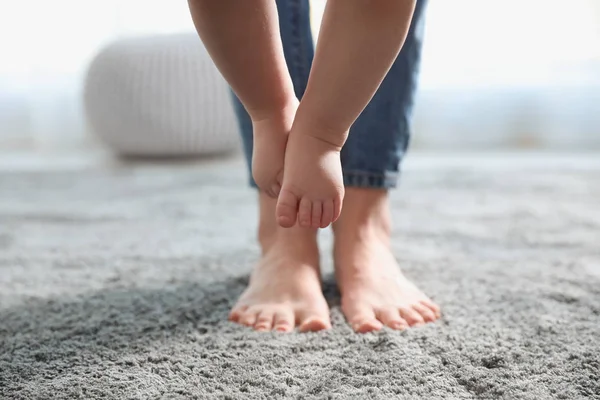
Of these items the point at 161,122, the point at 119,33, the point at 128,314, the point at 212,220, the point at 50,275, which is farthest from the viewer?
the point at 119,33

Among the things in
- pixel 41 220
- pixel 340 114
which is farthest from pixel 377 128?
pixel 41 220

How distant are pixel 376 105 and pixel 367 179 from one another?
0.10 m

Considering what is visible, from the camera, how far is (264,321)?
84cm

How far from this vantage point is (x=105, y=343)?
0.79 metres

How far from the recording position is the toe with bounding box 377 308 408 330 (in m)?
0.83

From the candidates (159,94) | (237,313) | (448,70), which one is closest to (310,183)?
(237,313)

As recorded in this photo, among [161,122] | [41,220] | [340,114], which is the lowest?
[41,220]

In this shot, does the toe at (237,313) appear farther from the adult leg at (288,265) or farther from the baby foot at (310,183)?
the baby foot at (310,183)

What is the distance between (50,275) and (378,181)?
532 mm

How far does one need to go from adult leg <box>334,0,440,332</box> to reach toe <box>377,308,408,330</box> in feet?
0.09

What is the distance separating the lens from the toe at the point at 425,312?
85cm

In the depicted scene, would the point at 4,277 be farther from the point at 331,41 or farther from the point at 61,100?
the point at 61,100

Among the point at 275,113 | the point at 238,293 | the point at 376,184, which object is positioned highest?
the point at 275,113

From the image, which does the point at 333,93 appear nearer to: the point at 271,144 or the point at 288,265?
the point at 271,144
